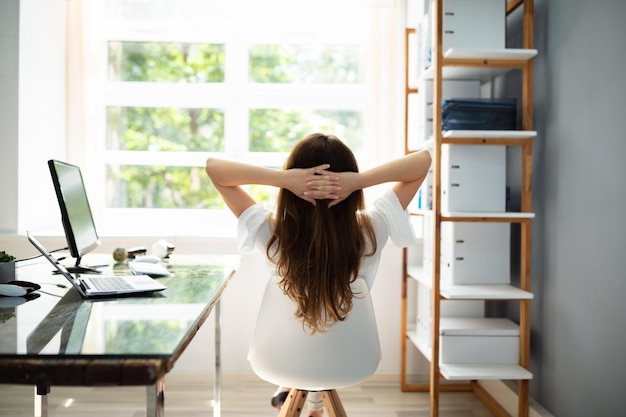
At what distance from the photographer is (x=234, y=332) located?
3.05 metres

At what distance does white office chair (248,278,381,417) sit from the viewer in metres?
1.47

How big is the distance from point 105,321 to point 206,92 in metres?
2.43

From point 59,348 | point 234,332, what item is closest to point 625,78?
point 59,348

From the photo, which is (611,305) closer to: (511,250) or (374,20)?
(511,250)

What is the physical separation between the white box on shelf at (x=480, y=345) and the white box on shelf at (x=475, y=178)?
0.51 meters

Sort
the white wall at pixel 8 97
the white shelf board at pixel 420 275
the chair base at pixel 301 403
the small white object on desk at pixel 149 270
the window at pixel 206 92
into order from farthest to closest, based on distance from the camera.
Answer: the window at pixel 206 92
the white wall at pixel 8 97
the white shelf board at pixel 420 275
the small white object on desk at pixel 149 270
the chair base at pixel 301 403

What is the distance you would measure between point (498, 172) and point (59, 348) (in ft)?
6.17

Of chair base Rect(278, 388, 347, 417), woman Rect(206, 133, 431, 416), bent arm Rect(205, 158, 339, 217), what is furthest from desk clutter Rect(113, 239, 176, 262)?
chair base Rect(278, 388, 347, 417)

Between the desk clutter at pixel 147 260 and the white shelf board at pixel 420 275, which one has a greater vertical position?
the desk clutter at pixel 147 260

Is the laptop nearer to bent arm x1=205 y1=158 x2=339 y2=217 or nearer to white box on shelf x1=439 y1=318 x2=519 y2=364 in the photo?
bent arm x1=205 y1=158 x2=339 y2=217

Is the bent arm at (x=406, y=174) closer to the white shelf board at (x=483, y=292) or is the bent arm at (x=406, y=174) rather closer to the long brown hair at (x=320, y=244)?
the long brown hair at (x=320, y=244)

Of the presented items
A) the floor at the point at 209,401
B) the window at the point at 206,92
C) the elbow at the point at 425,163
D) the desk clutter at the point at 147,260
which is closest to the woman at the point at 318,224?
the elbow at the point at 425,163

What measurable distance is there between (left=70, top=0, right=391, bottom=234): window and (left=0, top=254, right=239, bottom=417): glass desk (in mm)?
1740

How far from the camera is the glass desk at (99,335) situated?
2.96 ft
